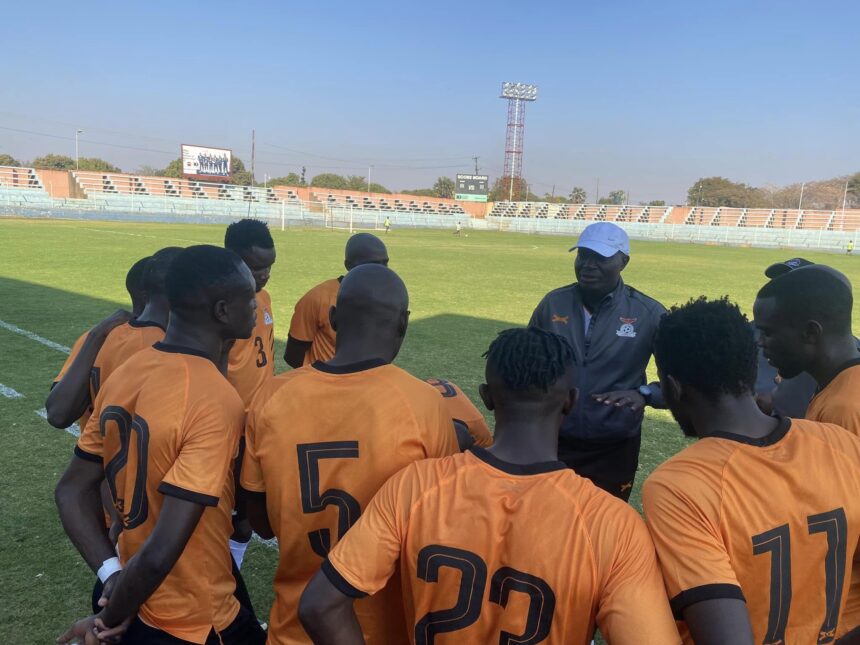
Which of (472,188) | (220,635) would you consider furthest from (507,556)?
(472,188)

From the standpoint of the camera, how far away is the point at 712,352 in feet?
5.98

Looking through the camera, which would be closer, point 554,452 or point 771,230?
point 554,452

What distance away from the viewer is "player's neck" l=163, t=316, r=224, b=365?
89.4 inches

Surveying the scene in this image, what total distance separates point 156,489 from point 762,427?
195cm

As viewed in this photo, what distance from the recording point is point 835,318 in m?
2.37

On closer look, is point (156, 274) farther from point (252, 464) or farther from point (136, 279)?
point (252, 464)

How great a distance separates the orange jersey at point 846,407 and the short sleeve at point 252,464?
79.7 inches

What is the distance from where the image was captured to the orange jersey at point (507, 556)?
1.52 meters

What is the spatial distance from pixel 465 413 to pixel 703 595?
A: 962 millimetres

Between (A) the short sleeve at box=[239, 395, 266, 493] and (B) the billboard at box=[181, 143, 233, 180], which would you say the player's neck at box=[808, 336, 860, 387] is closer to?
(A) the short sleeve at box=[239, 395, 266, 493]

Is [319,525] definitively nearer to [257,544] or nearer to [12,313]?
[257,544]

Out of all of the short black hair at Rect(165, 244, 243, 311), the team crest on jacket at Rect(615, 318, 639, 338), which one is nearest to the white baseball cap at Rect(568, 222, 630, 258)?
the team crest on jacket at Rect(615, 318, 639, 338)

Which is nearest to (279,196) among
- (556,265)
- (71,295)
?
(556,265)

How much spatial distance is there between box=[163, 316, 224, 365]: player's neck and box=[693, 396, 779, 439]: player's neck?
5.64ft
